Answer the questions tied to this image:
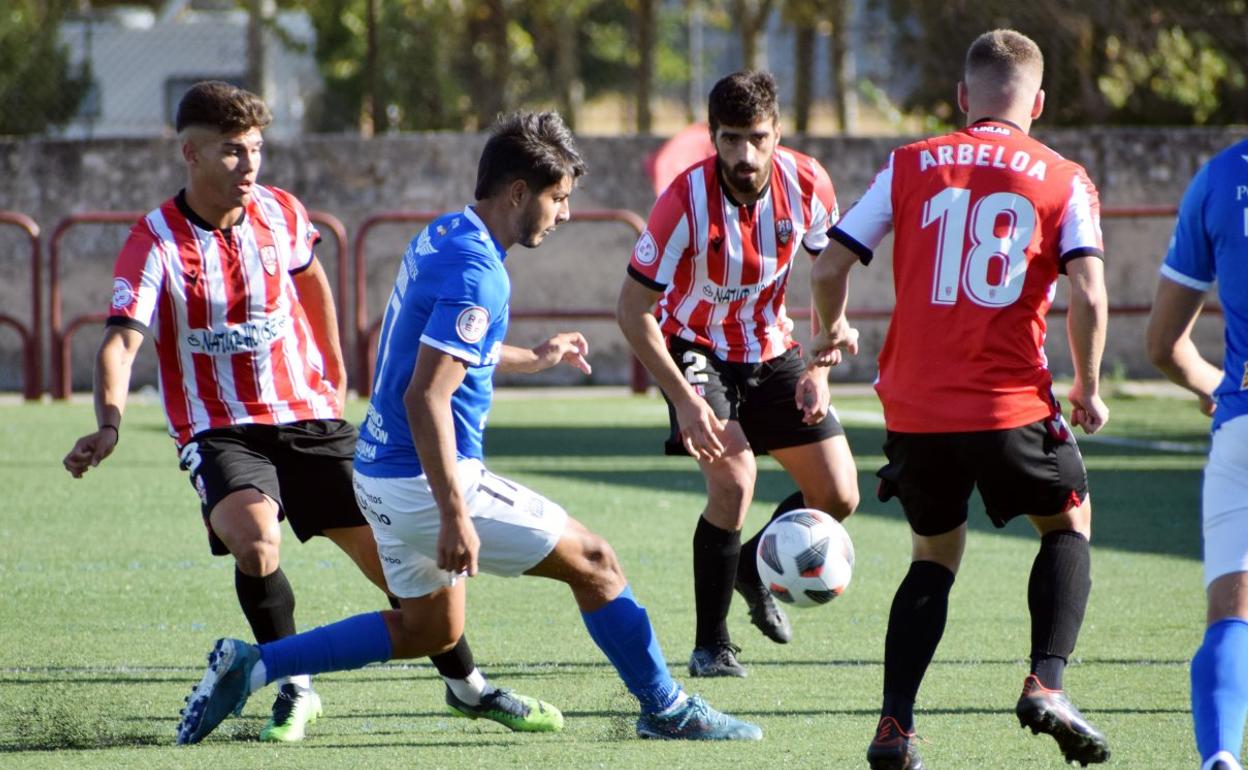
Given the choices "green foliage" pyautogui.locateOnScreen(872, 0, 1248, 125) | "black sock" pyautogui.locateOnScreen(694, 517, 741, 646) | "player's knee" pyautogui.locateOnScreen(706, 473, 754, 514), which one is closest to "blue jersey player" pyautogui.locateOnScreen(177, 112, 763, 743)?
"black sock" pyautogui.locateOnScreen(694, 517, 741, 646)

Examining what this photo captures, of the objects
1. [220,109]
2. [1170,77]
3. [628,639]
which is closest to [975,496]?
[628,639]

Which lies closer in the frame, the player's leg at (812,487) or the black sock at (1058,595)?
the black sock at (1058,595)

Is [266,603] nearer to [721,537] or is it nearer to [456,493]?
[456,493]

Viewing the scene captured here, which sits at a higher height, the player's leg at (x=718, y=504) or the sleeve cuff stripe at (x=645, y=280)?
the sleeve cuff stripe at (x=645, y=280)

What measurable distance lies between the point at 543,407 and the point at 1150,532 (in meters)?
6.90

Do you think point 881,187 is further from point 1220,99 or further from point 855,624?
point 1220,99

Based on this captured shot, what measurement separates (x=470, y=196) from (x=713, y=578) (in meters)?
10.4

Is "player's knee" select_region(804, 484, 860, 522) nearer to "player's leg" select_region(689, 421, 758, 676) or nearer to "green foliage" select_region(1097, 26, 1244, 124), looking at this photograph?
"player's leg" select_region(689, 421, 758, 676)

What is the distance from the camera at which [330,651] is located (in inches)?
183

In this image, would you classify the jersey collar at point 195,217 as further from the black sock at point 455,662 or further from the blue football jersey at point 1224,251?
the blue football jersey at point 1224,251

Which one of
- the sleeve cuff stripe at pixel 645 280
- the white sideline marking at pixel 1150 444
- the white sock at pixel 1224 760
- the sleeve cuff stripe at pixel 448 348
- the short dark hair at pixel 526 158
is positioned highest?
the short dark hair at pixel 526 158

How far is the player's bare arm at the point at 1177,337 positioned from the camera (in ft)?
12.7

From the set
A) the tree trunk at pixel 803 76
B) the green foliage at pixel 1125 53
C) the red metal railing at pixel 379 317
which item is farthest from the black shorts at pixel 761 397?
the tree trunk at pixel 803 76

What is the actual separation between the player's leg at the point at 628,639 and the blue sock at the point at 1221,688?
1.43m
